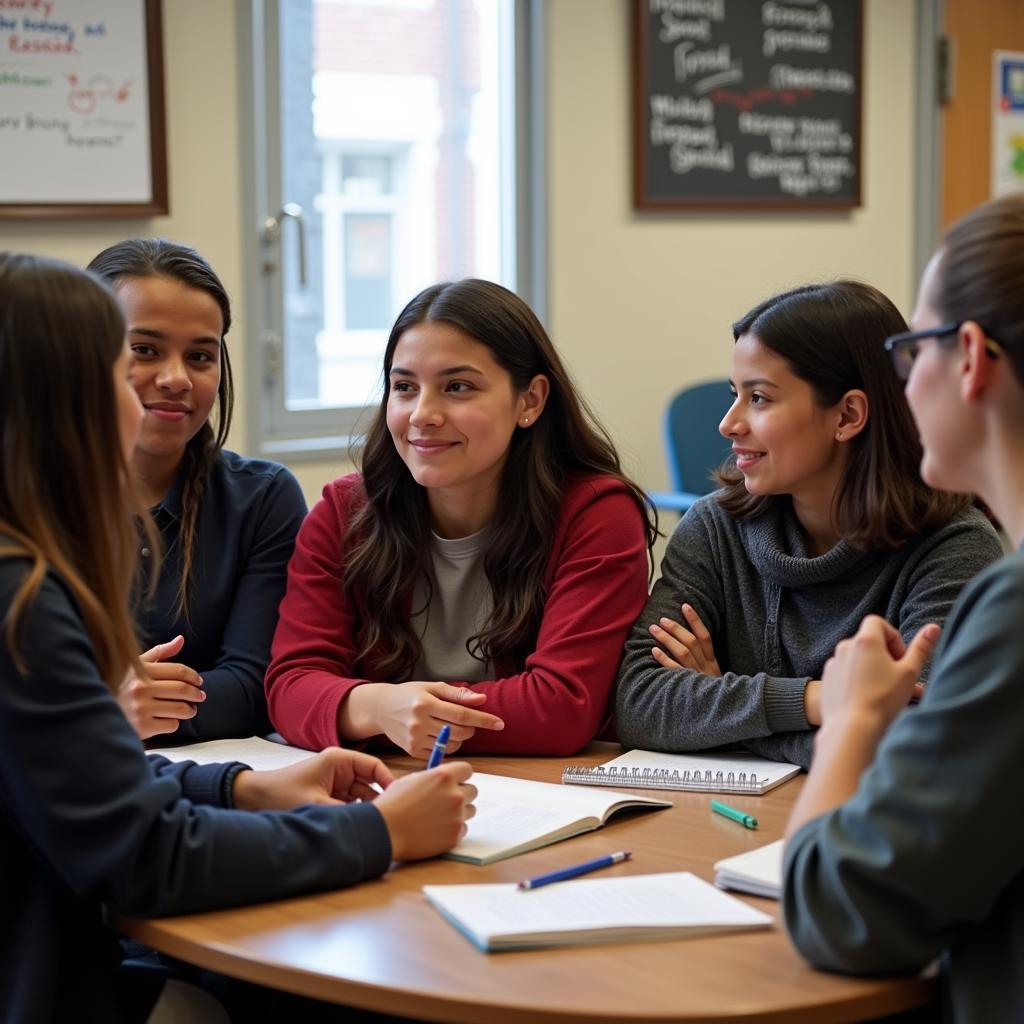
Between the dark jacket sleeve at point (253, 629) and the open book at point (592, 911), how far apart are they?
2.26ft

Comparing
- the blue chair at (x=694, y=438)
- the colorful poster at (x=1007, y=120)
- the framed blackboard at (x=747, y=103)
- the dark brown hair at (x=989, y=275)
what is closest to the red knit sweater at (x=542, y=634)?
the dark brown hair at (x=989, y=275)

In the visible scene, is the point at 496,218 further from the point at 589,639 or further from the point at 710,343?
the point at 589,639

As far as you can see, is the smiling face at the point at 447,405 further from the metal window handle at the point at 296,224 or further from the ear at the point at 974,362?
the metal window handle at the point at 296,224

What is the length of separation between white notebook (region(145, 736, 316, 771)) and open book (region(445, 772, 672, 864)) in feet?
0.87

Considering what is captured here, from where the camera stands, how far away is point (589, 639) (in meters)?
1.95

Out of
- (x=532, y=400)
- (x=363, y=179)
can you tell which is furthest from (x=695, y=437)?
(x=532, y=400)

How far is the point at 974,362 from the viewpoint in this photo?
1227 millimetres

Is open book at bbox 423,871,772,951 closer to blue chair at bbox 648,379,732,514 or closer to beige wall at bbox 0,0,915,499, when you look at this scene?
beige wall at bbox 0,0,915,499

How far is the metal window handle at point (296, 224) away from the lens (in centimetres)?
379

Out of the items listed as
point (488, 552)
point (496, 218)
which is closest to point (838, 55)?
point (496, 218)

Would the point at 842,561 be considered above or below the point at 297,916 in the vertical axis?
above

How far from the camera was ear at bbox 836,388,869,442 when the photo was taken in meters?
1.94

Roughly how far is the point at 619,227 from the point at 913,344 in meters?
3.20

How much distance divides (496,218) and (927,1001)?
11.1 ft
